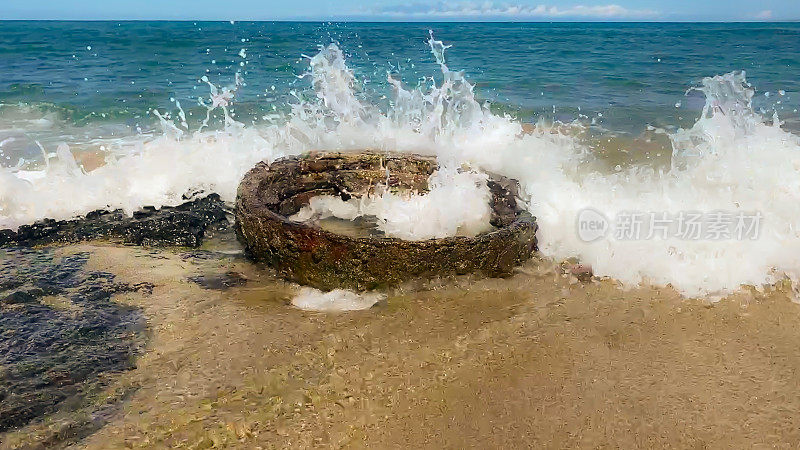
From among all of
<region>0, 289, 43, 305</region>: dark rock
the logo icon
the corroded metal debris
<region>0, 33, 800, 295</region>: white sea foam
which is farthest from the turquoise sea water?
<region>0, 289, 43, 305</region>: dark rock

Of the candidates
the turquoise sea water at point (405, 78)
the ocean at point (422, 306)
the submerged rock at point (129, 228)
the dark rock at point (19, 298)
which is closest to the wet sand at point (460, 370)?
the ocean at point (422, 306)

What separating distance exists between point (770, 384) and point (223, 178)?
5.06 meters

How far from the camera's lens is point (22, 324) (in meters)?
3.46

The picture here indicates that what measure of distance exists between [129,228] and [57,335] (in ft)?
5.98

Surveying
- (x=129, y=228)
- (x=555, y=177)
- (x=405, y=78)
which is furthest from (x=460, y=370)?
(x=405, y=78)

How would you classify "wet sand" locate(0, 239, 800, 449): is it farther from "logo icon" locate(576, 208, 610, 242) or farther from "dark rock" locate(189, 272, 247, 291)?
"logo icon" locate(576, 208, 610, 242)

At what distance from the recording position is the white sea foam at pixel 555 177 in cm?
454

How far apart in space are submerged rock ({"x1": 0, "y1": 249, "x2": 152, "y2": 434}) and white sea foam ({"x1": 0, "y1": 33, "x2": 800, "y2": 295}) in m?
1.40

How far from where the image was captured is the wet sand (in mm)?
2717

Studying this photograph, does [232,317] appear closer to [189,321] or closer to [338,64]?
[189,321]

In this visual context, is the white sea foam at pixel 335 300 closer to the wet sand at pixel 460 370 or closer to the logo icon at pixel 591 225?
the wet sand at pixel 460 370

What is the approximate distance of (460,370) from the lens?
10.4 feet

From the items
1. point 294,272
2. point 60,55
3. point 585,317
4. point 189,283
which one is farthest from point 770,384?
point 60,55

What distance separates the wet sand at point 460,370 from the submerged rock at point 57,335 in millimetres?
104
